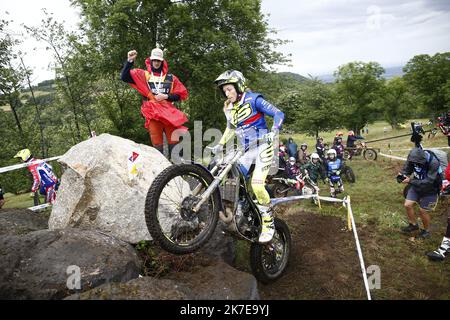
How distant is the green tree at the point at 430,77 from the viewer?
49219 millimetres

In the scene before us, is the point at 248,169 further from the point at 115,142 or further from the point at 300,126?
the point at 300,126

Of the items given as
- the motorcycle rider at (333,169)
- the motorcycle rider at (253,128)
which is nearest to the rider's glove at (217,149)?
the motorcycle rider at (253,128)

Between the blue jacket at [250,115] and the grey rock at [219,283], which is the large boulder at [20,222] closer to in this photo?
the grey rock at [219,283]

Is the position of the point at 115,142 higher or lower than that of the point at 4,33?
lower

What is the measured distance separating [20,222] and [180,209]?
3.87 meters

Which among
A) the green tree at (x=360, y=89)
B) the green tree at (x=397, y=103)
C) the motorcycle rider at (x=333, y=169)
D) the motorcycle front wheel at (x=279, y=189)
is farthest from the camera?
the green tree at (x=397, y=103)

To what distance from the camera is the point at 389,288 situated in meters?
5.36

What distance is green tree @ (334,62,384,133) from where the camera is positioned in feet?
164

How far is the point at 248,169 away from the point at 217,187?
0.96 meters

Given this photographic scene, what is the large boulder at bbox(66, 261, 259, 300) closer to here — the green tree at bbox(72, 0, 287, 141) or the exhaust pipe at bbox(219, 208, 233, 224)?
the exhaust pipe at bbox(219, 208, 233, 224)

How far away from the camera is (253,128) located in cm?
509

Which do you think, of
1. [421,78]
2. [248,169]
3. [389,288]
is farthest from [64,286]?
[421,78]

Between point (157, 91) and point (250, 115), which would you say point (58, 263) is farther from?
point (157, 91)

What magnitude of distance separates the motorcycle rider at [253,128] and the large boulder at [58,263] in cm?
210
